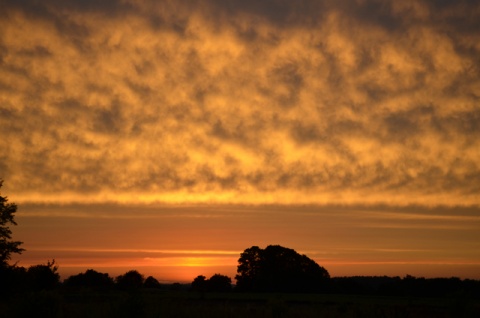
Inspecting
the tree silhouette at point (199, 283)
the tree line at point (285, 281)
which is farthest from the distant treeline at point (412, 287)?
the tree silhouette at point (199, 283)

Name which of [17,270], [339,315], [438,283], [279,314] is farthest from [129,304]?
[438,283]

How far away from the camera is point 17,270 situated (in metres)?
47.8

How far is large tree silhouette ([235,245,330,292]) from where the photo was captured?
10531 cm

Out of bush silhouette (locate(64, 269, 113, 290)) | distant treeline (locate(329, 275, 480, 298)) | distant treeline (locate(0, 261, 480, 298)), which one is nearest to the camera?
distant treeline (locate(0, 261, 480, 298))

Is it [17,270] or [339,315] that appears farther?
[17,270]

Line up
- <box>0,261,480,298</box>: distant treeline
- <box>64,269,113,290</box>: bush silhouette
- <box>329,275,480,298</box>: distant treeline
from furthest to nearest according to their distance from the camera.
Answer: <box>64,269,113,290</box>: bush silhouette, <box>329,275,480,298</box>: distant treeline, <box>0,261,480,298</box>: distant treeline

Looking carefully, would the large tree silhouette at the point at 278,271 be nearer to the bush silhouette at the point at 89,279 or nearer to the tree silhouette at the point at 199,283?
the tree silhouette at the point at 199,283

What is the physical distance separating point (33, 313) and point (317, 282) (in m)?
83.4

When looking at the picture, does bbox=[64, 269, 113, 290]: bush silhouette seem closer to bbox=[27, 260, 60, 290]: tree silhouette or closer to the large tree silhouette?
the large tree silhouette

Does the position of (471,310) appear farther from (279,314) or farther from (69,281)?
(69,281)

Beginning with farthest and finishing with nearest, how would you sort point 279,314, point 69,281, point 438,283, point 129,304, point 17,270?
point 69,281
point 438,283
point 17,270
point 279,314
point 129,304

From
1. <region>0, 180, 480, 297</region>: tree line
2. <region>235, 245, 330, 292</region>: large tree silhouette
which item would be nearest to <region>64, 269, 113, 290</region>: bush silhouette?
<region>0, 180, 480, 297</region>: tree line

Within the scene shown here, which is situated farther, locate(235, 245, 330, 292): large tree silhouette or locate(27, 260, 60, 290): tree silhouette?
locate(235, 245, 330, 292): large tree silhouette

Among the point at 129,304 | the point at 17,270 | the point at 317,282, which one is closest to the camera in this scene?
the point at 129,304
